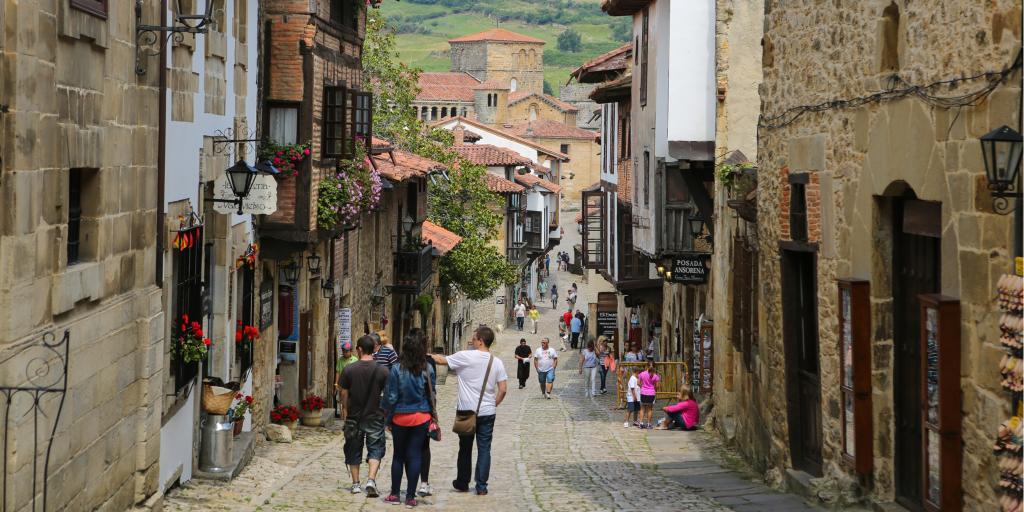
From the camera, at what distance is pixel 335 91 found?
21.0 m

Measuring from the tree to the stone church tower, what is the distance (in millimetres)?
138163

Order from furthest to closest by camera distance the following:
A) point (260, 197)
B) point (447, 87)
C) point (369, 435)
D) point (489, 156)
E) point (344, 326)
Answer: point (447, 87)
point (489, 156)
point (344, 326)
point (260, 197)
point (369, 435)

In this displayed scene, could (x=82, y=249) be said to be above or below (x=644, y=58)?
below

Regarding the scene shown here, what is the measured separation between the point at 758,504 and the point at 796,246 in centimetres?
257

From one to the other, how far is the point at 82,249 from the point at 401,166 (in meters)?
24.2

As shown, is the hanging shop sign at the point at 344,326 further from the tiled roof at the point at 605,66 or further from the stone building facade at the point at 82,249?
the stone building facade at the point at 82,249

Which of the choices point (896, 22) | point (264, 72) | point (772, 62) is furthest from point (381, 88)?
point (896, 22)

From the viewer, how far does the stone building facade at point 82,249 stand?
7.87m

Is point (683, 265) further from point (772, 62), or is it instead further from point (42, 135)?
point (42, 135)

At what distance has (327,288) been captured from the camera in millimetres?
24281

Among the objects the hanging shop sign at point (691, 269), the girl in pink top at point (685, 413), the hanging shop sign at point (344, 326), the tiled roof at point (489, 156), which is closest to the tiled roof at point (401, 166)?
the hanging shop sign at point (344, 326)

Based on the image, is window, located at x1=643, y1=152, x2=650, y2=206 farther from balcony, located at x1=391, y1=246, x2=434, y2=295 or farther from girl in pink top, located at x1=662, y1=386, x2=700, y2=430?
balcony, located at x1=391, y1=246, x2=434, y2=295

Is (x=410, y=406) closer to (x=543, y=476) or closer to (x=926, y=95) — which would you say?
(x=543, y=476)

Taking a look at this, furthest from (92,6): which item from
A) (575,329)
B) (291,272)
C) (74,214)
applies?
(575,329)
